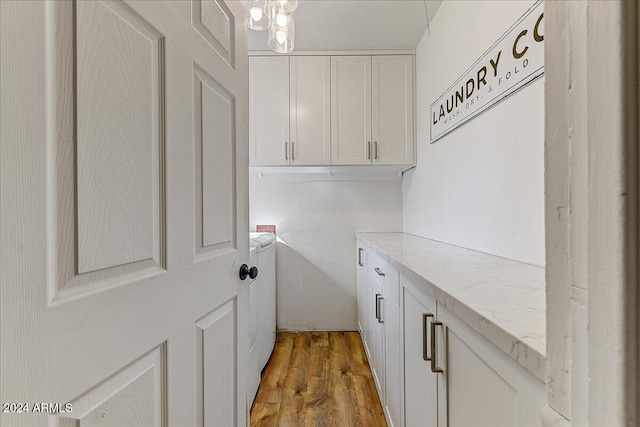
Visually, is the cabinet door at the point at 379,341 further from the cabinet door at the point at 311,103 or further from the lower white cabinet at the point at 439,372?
the cabinet door at the point at 311,103

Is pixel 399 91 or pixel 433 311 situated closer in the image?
pixel 433 311

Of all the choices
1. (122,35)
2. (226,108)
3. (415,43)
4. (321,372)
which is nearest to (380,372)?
(321,372)

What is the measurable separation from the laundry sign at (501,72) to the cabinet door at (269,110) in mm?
1231

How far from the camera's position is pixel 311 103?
2.43m

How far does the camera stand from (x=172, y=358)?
2.18 ft

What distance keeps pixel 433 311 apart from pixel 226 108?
87cm

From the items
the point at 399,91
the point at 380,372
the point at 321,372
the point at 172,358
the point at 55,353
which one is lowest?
the point at 321,372

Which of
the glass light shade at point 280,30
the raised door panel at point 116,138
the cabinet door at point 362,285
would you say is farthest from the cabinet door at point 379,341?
the glass light shade at point 280,30

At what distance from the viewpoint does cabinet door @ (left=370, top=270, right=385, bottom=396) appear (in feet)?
5.13

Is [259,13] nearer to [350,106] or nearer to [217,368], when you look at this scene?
[350,106]

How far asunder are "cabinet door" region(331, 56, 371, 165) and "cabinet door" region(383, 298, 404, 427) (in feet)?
4.29

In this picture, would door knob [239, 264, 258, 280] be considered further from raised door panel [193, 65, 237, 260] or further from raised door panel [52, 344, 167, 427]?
raised door panel [52, 344, 167, 427]

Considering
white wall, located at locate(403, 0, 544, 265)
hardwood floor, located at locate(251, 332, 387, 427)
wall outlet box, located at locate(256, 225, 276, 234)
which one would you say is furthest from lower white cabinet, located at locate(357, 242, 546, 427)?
wall outlet box, located at locate(256, 225, 276, 234)

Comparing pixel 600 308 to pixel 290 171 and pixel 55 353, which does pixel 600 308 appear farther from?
pixel 290 171
